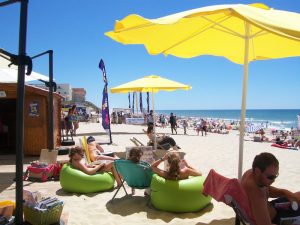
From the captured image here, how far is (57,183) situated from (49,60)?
3151mm

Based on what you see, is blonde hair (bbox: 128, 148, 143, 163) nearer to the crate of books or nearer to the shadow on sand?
the shadow on sand

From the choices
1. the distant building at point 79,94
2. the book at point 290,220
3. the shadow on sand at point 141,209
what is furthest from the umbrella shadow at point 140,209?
the distant building at point 79,94

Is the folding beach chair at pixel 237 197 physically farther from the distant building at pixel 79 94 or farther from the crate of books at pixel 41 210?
the distant building at pixel 79 94

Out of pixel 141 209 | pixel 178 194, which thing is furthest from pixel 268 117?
pixel 178 194

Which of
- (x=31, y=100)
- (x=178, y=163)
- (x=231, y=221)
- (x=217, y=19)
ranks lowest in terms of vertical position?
(x=231, y=221)

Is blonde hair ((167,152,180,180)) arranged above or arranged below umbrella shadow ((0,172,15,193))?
above

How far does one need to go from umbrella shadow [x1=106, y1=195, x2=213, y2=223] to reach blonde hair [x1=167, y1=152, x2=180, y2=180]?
532 millimetres

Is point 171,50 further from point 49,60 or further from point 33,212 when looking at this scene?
point 49,60

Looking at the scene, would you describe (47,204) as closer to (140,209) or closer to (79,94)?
(140,209)

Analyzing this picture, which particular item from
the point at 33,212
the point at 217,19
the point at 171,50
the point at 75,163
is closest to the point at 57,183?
the point at 75,163

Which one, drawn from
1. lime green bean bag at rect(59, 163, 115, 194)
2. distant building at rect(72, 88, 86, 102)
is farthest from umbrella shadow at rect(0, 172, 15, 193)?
A: distant building at rect(72, 88, 86, 102)

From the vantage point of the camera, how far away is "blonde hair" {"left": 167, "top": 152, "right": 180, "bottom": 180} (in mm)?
4859

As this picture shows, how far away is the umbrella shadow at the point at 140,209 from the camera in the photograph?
4801mm

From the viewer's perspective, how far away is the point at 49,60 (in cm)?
838
